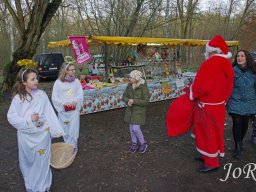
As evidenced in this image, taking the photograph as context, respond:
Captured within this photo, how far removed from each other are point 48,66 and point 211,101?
1450 centimetres

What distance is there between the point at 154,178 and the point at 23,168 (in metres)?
1.77

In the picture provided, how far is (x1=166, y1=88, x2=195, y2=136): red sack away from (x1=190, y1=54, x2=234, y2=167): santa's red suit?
11 centimetres

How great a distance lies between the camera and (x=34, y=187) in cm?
356

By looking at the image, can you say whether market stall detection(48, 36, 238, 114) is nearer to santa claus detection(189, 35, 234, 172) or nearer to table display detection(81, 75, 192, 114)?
table display detection(81, 75, 192, 114)

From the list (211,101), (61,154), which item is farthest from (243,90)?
(61,154)

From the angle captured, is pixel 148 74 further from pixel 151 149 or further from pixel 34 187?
pixel 34 187

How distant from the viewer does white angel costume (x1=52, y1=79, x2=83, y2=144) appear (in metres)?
4.84

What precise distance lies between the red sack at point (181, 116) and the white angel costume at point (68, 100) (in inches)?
61.0

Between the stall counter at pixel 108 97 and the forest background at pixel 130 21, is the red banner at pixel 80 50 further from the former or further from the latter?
the forest background at pixel 130 21

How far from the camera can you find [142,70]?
982cm

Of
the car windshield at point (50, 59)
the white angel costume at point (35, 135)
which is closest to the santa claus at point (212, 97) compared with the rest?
the white angel costume at point (35, 135)

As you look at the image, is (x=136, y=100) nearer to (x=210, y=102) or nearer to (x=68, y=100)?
(x=68, y=100)

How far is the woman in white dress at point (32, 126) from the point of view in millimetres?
3314

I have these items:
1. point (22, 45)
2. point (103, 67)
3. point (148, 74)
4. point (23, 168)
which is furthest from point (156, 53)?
point (23, 168)
